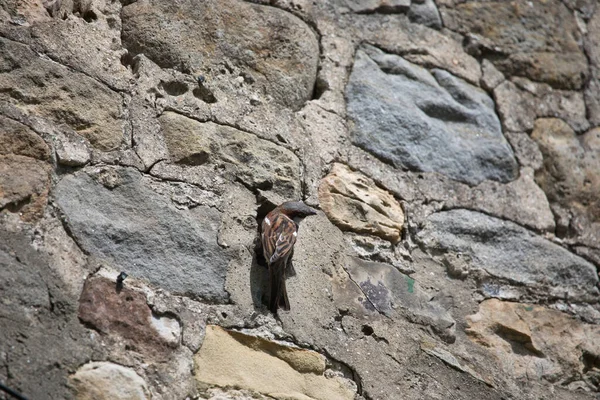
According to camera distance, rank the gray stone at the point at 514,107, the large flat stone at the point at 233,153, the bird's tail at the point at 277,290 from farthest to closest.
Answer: the gray stone at the point at 514,107 < the large flat stone at the point at 233,153 < the bird's tail at the point at 277,290

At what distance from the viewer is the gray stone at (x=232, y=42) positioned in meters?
2.29

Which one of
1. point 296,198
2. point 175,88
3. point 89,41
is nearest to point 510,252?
point 296,198

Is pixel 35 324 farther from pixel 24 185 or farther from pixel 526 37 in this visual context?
pixel 526 37

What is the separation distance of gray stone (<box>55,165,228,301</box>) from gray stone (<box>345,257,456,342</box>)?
44 centimetres

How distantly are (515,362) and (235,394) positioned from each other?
37.4 inches

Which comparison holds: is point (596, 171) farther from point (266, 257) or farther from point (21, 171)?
point (21, 171)

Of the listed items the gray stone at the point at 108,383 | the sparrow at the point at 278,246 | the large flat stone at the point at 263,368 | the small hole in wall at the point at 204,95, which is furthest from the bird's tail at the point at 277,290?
the small hole in wall at the point at 204,95

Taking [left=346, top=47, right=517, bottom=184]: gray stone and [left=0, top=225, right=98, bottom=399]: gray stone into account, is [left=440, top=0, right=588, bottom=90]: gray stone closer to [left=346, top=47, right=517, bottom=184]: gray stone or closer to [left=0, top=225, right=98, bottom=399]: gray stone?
[left=346, top=47, right=517, bottom=184]: gray stone

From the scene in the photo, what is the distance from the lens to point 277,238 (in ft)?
6.90

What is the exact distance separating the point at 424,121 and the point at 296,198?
0.64 meters

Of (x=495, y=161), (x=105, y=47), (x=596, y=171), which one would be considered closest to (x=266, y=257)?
(x=105, y=47)

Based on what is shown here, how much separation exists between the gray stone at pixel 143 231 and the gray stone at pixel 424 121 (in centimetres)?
71

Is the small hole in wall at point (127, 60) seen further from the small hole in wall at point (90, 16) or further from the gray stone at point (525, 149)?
the gray stone at point (525, 149)

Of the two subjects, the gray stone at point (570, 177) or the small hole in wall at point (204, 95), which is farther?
the gray stone at point (570, 177)
